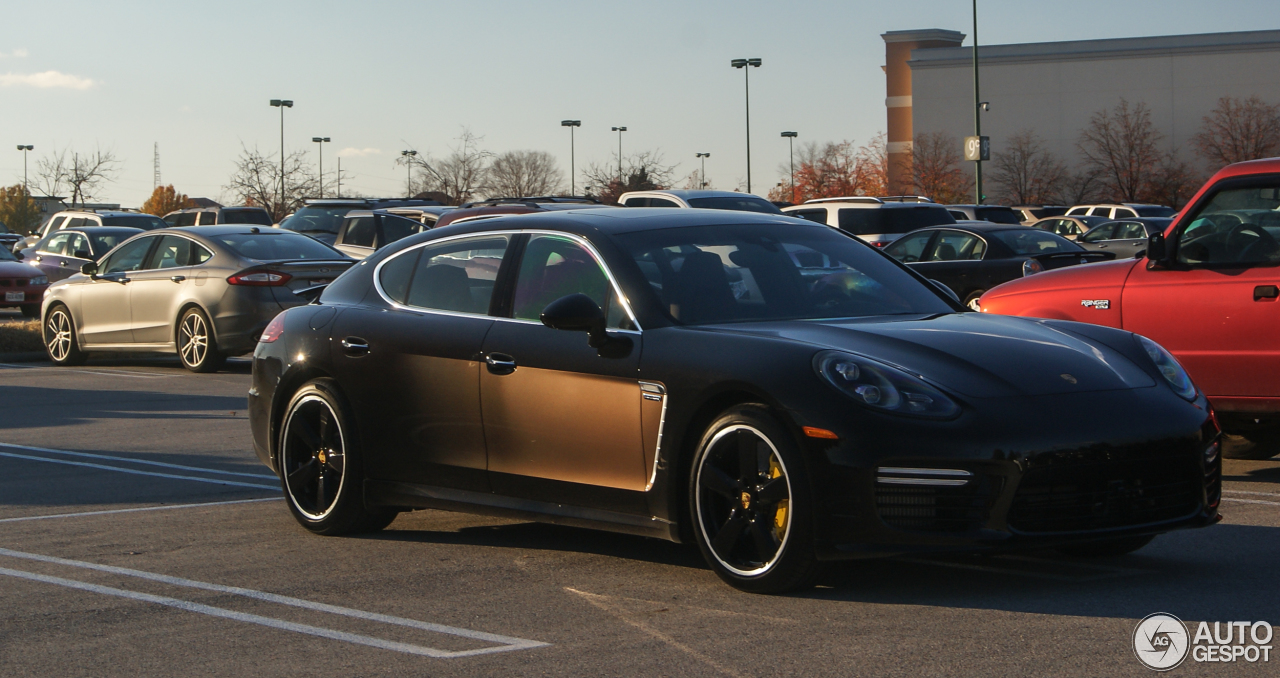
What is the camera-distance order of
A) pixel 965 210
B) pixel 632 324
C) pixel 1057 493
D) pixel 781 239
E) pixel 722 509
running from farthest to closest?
1. pixel 965 210
2. pixel 781 239
3. pixel 632 324
4. pixel 722 509
5. pixel 1057 493

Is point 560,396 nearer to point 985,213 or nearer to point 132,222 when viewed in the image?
point 985,213

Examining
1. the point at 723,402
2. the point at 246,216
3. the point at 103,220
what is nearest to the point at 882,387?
the point at 723,402

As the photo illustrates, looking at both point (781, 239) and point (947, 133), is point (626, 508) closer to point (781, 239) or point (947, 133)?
point (781, 239)

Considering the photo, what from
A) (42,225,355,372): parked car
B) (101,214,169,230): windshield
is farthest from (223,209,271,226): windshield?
(42,225,355,372): parked car

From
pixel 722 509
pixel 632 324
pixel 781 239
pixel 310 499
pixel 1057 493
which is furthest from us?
pixel 310 499

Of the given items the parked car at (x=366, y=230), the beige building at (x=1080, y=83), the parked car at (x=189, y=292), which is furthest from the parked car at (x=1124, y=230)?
→ the beige building at (x=1080, y=83)

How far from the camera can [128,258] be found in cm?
1731

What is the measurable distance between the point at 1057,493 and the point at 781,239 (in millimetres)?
1791

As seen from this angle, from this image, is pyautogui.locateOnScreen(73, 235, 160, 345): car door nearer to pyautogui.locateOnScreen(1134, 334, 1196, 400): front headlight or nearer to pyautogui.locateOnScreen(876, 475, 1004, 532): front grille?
pyautogui.locateOnScreen(1134, 334, 1196, 400): front headlight

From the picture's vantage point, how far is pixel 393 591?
5.61 m

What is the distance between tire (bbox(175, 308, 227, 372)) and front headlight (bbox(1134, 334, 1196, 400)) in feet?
39.4

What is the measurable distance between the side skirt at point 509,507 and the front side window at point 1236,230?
4190mm

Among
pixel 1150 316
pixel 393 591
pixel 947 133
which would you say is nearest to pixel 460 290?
pixel 393 591

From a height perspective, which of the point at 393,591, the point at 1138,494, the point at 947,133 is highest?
the point at 947,133
